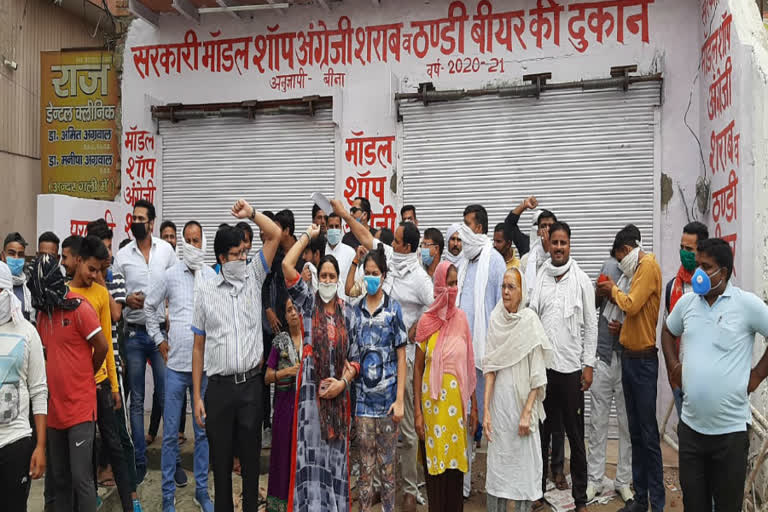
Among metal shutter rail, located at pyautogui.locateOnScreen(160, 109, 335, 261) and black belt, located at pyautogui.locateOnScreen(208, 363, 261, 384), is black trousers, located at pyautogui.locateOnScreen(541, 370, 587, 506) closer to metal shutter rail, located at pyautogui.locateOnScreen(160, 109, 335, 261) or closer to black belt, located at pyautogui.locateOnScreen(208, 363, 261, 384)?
black belt, located at pyautogui.locateOnScreen(208, 363, 261, 384)

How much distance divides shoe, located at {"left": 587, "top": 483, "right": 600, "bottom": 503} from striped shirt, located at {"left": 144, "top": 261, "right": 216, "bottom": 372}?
353 cm

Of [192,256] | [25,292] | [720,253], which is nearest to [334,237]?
[192,256]

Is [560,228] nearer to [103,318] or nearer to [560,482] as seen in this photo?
[560,482]

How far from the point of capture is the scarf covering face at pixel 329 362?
4.60m

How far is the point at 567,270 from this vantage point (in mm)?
5293

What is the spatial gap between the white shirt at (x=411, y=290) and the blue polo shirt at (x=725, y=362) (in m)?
2.03

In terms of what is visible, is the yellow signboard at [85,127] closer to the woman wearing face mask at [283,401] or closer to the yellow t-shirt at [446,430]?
the woman wearing face mask at [283,401]

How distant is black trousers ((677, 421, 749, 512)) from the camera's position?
3.93 meters

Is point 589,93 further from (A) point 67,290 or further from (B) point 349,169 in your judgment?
(A) point 67,290

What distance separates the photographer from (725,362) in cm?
392

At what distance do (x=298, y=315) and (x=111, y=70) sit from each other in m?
6.63

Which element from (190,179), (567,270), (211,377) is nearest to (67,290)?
(211,377)

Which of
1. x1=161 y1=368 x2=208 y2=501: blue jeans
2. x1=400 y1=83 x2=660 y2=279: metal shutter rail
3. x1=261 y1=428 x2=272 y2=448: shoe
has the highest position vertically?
x1=400 y1=83 x2=660 y2=279: metal shutter rail

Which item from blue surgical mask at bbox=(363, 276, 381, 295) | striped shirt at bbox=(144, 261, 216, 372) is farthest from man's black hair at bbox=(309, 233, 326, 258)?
striped shirt at bbox=(144, 261, 216, 372)
